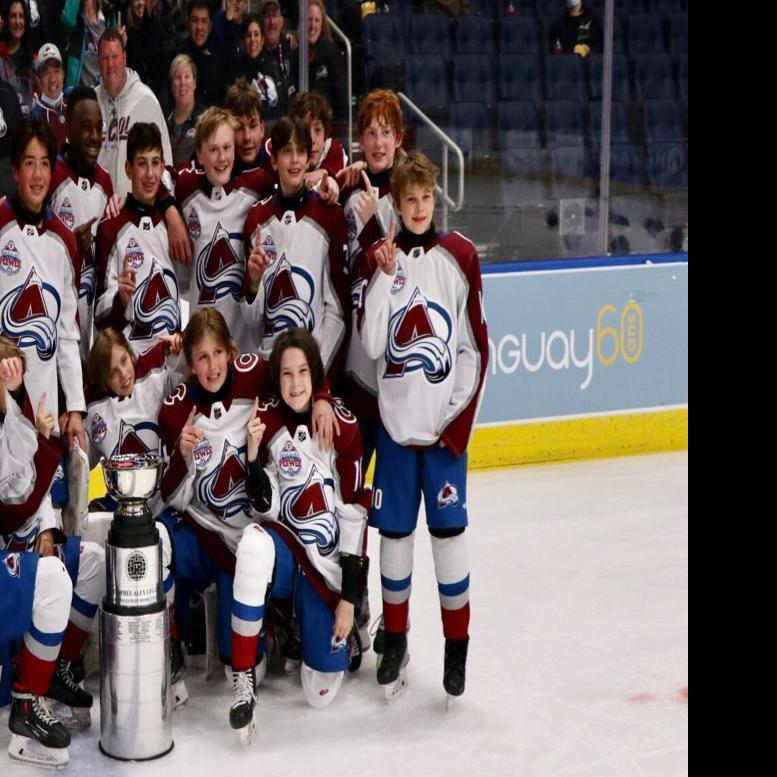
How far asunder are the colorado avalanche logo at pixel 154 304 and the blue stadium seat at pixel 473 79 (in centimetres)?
243

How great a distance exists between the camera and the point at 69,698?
275 cm

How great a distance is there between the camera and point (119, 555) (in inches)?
101

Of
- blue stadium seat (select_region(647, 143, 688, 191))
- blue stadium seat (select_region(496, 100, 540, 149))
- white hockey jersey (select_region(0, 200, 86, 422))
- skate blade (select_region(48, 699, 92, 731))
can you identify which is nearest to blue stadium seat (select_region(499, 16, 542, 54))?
blue stadium seat (select_region(496, 100, 540, 149))

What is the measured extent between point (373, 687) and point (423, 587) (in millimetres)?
768

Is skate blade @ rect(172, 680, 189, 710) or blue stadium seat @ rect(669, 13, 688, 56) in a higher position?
blue stadium seat @ rect(669, 13, 688, 56)

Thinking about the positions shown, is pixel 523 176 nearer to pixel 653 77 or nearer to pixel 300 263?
pixel 653 77

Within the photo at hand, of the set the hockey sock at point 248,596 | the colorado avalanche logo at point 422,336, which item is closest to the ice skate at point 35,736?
the hockey sock at point 248,596

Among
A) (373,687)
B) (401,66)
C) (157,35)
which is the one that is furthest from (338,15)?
(373,687)

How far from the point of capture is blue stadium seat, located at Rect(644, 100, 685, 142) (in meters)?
5.57

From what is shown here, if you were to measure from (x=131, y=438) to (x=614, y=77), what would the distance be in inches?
129

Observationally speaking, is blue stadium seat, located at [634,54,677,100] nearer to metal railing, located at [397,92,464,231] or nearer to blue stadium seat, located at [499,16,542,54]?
blue stadium seat, located at [499,16,542,54]

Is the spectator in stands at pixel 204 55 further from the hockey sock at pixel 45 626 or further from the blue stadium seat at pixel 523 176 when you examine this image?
the hockey sock at pixel 45 626

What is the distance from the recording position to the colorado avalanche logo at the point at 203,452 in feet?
9.36

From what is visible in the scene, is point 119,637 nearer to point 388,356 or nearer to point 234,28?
point 388,356
